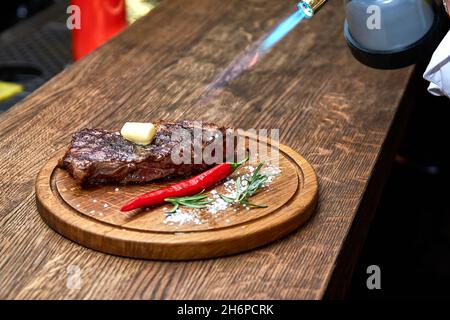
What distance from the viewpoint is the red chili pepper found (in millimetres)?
1754

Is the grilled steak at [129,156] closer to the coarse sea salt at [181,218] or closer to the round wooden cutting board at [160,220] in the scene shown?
the round wooden cutting board at [160,220]

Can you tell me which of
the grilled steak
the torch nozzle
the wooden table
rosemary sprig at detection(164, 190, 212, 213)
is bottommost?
the wooden table

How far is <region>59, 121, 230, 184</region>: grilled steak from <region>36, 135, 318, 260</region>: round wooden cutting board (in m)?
0.03

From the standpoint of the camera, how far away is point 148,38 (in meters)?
3.12

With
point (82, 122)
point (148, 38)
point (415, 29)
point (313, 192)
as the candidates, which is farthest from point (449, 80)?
point (148, 38)

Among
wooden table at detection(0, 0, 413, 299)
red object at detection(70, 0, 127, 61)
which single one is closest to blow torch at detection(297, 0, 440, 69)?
wooden table at detection(0, 0, 413, 299)

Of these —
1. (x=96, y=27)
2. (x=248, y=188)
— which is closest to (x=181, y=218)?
(x=248, y=188)

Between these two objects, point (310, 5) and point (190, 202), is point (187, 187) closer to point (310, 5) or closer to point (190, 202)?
point (190, 202)

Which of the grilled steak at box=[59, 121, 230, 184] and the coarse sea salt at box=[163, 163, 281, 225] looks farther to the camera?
the grilled steak at box=[59, 121, 230, 184]

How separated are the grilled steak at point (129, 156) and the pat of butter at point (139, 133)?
14 mm

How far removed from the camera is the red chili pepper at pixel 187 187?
1754mm

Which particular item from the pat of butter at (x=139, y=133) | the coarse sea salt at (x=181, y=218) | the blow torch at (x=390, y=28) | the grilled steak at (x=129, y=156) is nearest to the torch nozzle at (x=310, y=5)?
the blow torch at (x=390, y=28)

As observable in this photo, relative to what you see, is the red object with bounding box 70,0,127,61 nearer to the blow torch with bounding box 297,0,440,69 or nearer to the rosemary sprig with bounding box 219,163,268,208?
the blow torch with bounding box 297,0,440,69

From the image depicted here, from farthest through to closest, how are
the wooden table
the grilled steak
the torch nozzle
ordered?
the torch nozzle
the grilled steak
the wooden table
